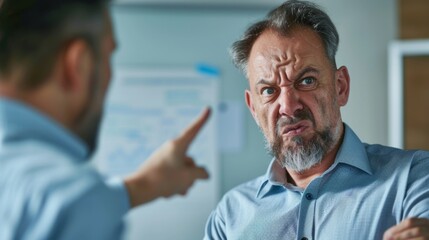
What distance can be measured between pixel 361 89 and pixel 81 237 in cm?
201

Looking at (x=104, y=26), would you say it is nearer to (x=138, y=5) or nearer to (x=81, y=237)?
(x=81, y=237)

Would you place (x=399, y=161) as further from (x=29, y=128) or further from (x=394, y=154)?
(x=29, y=128)

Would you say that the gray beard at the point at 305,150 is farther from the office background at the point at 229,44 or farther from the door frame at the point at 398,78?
the door frame at the point at 398,78

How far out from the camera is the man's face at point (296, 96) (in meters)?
1.13

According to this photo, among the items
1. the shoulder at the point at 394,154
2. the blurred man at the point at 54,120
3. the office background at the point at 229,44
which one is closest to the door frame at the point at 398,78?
the office background at the point at 229,44

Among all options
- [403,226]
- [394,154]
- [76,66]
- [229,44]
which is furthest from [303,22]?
[229,44]

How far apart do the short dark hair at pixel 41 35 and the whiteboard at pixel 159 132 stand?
1731mm

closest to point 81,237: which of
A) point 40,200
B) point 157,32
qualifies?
point 40,200

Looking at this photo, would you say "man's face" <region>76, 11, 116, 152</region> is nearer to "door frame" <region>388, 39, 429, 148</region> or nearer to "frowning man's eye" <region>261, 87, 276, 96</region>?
"frowning man's eye" <region>261, 87, 276, 96</region>

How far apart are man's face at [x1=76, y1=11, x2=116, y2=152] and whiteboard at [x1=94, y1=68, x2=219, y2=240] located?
67.1 inches

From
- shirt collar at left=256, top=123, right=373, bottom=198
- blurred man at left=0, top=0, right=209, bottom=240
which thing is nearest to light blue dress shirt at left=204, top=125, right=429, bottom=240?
shirt collar at left=256, top=123, right=373, bottom=198

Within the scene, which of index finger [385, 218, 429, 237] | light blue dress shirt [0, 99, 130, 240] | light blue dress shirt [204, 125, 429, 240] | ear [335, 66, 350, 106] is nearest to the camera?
light blue dress shirt [0, 99, 130, 240]

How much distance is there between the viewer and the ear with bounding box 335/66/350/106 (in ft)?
4.01

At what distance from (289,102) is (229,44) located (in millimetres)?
1163
